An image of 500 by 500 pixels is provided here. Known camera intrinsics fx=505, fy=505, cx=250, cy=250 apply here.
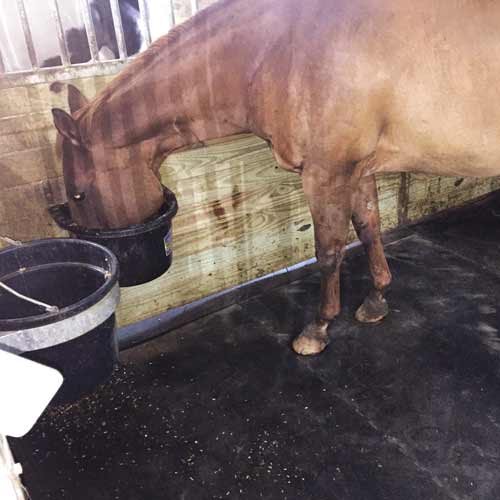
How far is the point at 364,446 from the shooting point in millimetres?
1659

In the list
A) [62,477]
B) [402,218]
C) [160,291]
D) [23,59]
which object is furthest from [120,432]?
[402,218]

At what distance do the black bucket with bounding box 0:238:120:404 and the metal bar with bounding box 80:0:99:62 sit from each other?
0.74 meters

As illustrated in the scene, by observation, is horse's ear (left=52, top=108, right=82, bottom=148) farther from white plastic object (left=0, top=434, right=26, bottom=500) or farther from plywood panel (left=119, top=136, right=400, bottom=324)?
white plastic object (left=0, top=434, right=26, bottom=500)

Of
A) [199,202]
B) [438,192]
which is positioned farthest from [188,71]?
[438,192]

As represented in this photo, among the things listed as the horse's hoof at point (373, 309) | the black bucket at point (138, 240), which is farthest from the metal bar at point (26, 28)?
the horse's hoof at point (373, 309)

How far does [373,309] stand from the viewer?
232 cm

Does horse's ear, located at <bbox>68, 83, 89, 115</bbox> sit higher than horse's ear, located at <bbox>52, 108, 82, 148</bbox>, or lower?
higher

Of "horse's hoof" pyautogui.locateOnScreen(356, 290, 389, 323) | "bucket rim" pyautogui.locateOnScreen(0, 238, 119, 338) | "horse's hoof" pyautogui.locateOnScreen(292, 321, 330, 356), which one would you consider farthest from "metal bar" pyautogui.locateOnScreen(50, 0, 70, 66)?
"horse's hoof" pyautogui.locateOnScreen(356, 290, 389, 323)

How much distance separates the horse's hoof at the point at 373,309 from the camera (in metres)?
2.31

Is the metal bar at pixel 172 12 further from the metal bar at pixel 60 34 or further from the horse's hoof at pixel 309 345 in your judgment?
the horse's hoof at pixel 309 345

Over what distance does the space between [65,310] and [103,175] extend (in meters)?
0.60

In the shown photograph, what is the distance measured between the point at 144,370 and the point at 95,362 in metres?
0.60

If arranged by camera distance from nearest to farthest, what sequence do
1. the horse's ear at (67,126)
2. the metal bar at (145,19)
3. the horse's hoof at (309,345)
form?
the horse's ear at (67,126) < the metal bar at (145,19) < the horse's hoof at (309,345)

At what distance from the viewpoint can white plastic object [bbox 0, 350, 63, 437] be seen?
875 millimetres
